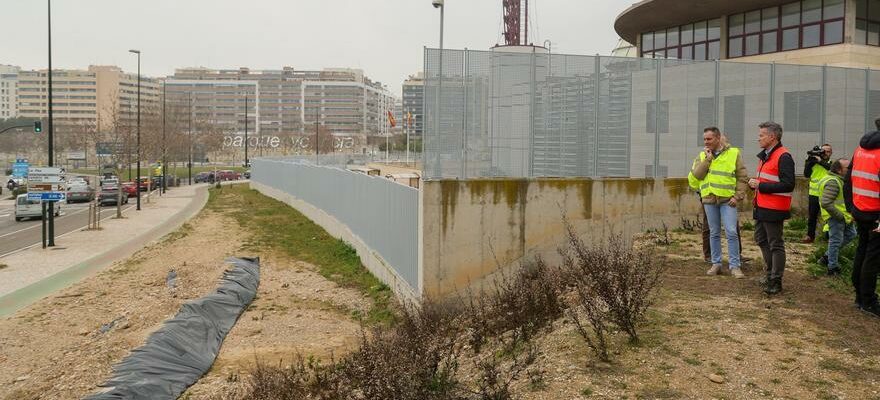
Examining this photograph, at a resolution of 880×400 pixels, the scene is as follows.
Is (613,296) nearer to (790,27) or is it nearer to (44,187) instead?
(790,27)

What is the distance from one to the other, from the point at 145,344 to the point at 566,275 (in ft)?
18.4

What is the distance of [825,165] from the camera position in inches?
395

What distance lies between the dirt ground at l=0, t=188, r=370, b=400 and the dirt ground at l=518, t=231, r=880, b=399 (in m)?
3.67

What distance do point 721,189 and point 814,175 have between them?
3.82 meters

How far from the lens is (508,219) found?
10383 millimetres

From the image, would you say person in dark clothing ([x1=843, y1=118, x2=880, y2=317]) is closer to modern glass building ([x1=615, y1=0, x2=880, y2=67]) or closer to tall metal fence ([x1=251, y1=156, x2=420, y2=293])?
tall metal fence ([x1=251, y1=156, x2=420, y2=293])

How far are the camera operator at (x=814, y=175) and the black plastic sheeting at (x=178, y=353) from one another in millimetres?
8981

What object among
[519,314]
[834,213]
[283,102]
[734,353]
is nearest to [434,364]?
[519,314]

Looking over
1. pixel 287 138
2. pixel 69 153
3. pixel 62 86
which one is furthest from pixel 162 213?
pixel 62 86

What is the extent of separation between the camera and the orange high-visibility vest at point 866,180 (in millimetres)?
6125

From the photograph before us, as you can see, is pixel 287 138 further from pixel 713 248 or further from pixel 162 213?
pixel 713 248

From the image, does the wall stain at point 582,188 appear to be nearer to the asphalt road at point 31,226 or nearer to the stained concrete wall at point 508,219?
the stained concrete wall at point 508,219

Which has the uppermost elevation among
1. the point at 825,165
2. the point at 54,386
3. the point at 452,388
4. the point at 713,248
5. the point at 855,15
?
the point at 855,15

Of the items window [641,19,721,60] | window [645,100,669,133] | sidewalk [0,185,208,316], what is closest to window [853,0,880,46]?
window [641,19,721,60]
